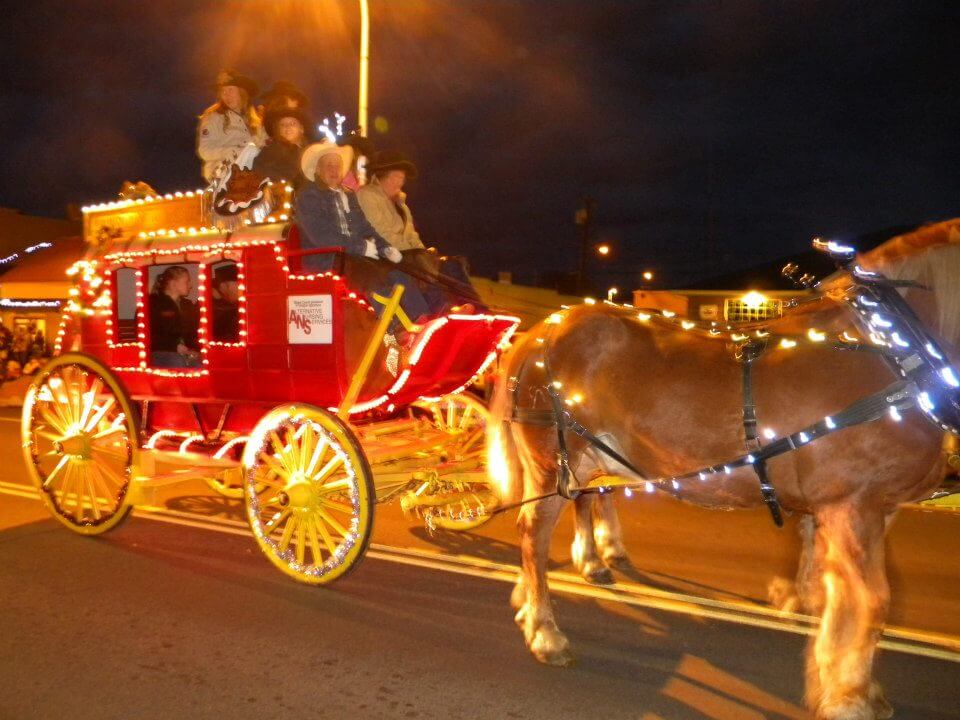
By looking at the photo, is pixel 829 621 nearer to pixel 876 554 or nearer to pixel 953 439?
pixel 876 554

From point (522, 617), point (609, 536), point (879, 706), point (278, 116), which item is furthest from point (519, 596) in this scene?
point (278, 116)

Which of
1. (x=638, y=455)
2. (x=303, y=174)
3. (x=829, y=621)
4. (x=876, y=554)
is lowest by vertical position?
(x=829, y=621)

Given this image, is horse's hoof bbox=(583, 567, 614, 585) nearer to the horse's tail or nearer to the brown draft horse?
the brown draft horse

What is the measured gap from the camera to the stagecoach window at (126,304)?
21.9ft

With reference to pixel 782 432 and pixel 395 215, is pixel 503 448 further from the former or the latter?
pixel 395 215

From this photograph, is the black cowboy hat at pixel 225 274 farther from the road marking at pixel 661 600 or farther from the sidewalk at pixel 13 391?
the sidewalk at pixel 13 391

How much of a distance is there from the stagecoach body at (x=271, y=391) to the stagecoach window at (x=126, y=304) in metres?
0.01

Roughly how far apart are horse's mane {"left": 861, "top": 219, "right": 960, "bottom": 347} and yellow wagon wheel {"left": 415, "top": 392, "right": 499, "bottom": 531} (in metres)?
2.72

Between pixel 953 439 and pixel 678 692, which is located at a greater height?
A: pixel 953 439

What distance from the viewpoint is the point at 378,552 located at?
19.0ft

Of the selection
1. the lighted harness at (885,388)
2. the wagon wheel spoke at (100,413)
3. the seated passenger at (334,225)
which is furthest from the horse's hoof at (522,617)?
the wagon wheel spoke at (100,413)

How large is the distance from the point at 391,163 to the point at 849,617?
4475 mm

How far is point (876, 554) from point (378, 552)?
3546 millimetres

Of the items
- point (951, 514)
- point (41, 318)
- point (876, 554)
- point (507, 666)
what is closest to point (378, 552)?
point (507, 666)
